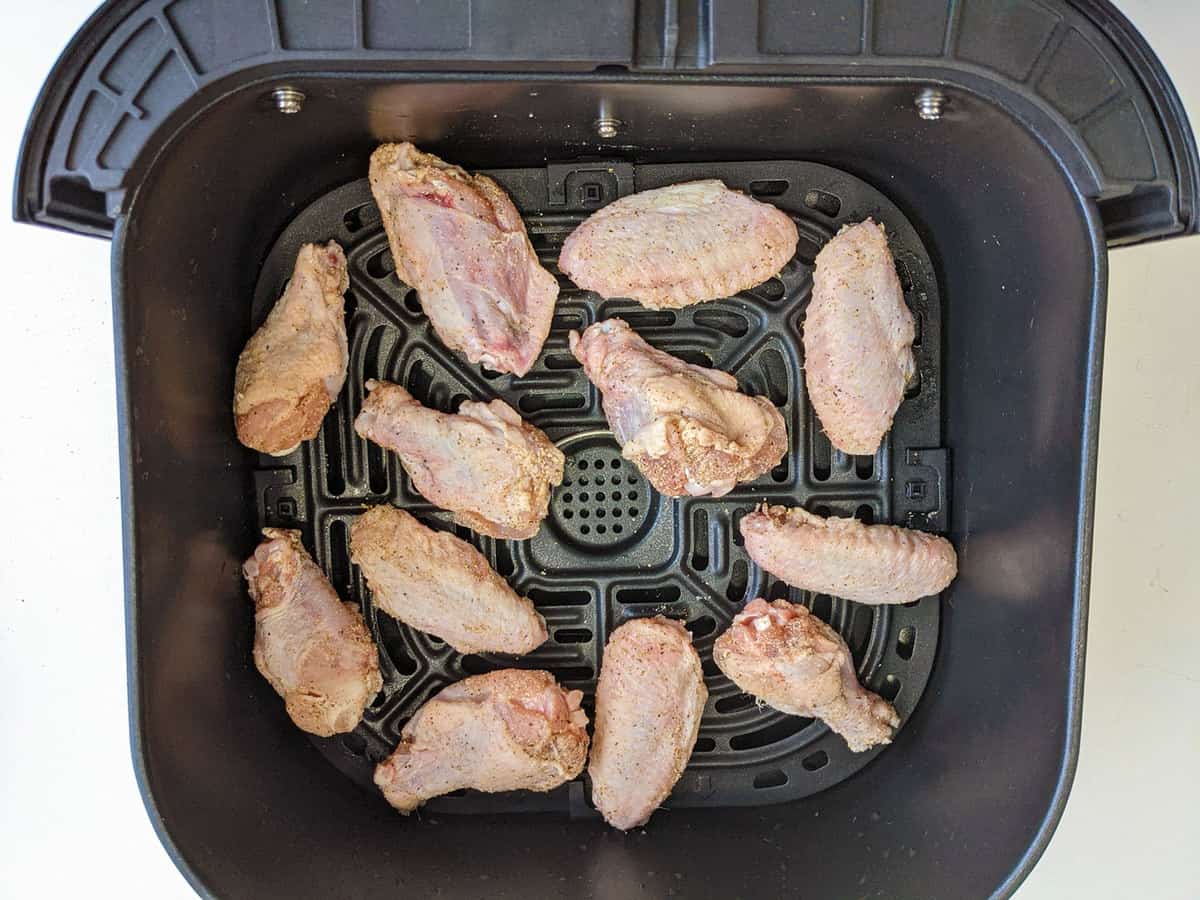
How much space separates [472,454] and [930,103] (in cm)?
58

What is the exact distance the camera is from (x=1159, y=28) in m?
1.11

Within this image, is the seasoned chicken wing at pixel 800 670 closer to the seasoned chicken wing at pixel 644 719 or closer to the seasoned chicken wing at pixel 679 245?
the seasoned chicken wing at pixel 644 719

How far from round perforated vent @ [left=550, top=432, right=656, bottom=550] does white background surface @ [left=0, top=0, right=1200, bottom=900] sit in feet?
1.80

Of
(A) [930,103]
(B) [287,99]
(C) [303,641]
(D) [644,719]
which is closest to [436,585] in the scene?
(C) [303,641]

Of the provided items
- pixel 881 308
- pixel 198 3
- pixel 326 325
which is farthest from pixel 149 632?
pixel 881 308

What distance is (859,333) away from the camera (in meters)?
1.05

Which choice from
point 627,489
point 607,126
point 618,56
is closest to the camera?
point 618,56

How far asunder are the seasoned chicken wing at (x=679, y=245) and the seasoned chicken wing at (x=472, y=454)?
0.19 meters

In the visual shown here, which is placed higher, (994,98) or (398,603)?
(994,98)

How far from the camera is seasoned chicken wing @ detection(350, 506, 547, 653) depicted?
1.07 m

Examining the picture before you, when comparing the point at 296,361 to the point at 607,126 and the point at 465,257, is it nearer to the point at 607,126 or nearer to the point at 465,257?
the point at 465,257

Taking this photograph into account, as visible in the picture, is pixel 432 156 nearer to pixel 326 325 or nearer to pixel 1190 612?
pixel 326 325

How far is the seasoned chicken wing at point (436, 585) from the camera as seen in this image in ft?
3.51

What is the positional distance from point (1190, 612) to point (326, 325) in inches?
42.7
